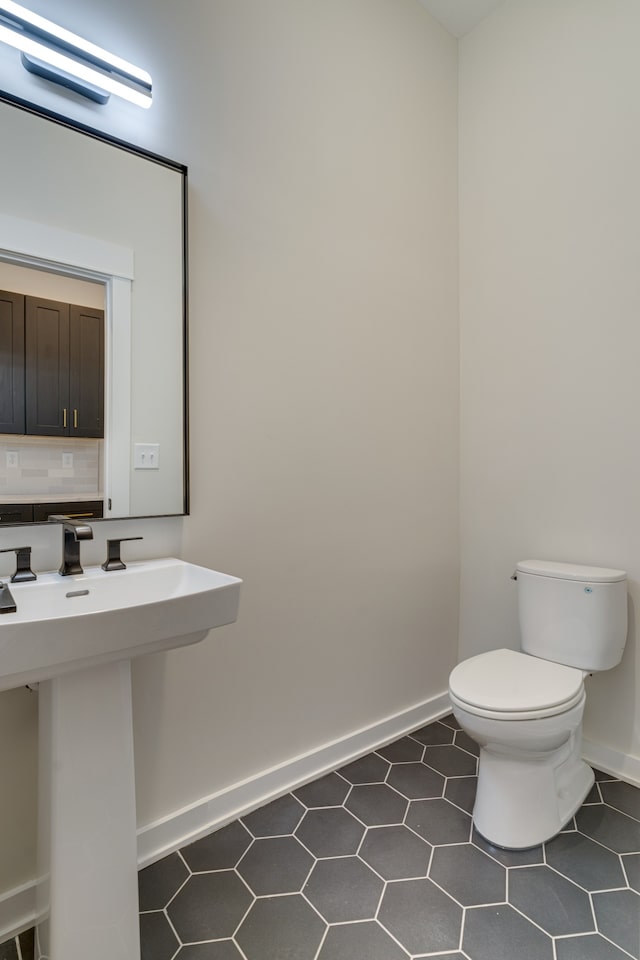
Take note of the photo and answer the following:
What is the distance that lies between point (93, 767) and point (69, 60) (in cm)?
164

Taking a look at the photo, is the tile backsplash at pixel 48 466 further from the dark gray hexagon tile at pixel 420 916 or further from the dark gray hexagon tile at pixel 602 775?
the dark gray hexagon tile at pixel 602 775

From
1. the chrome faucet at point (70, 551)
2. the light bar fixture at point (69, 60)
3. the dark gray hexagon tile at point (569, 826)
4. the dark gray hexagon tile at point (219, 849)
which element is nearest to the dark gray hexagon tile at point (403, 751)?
the dark gray hexagon tile at point (569, 826)

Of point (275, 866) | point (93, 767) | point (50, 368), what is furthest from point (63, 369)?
point (275, 866)

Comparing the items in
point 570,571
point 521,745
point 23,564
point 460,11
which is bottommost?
point 521,745

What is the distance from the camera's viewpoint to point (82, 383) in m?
1.35

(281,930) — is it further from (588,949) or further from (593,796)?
(593,796)

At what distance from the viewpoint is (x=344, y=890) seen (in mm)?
1327

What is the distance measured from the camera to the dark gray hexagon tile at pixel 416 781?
1.73 metres

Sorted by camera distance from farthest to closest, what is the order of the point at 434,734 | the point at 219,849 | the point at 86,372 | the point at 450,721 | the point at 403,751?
the point at 450,721 → the point at 434,734 → the point at 403,751 → the point at 219,849 → the point at 86,372

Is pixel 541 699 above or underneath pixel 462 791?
above

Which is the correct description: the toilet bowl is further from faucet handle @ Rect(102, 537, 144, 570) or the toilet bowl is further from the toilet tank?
faucet handle @ Rect(102, 537, 144, 570)

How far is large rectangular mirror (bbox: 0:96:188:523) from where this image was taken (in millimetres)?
1239

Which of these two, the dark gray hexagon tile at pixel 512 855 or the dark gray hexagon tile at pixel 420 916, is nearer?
the dark gray hexagon tile at pixel 420 916

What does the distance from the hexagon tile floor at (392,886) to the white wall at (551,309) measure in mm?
605
